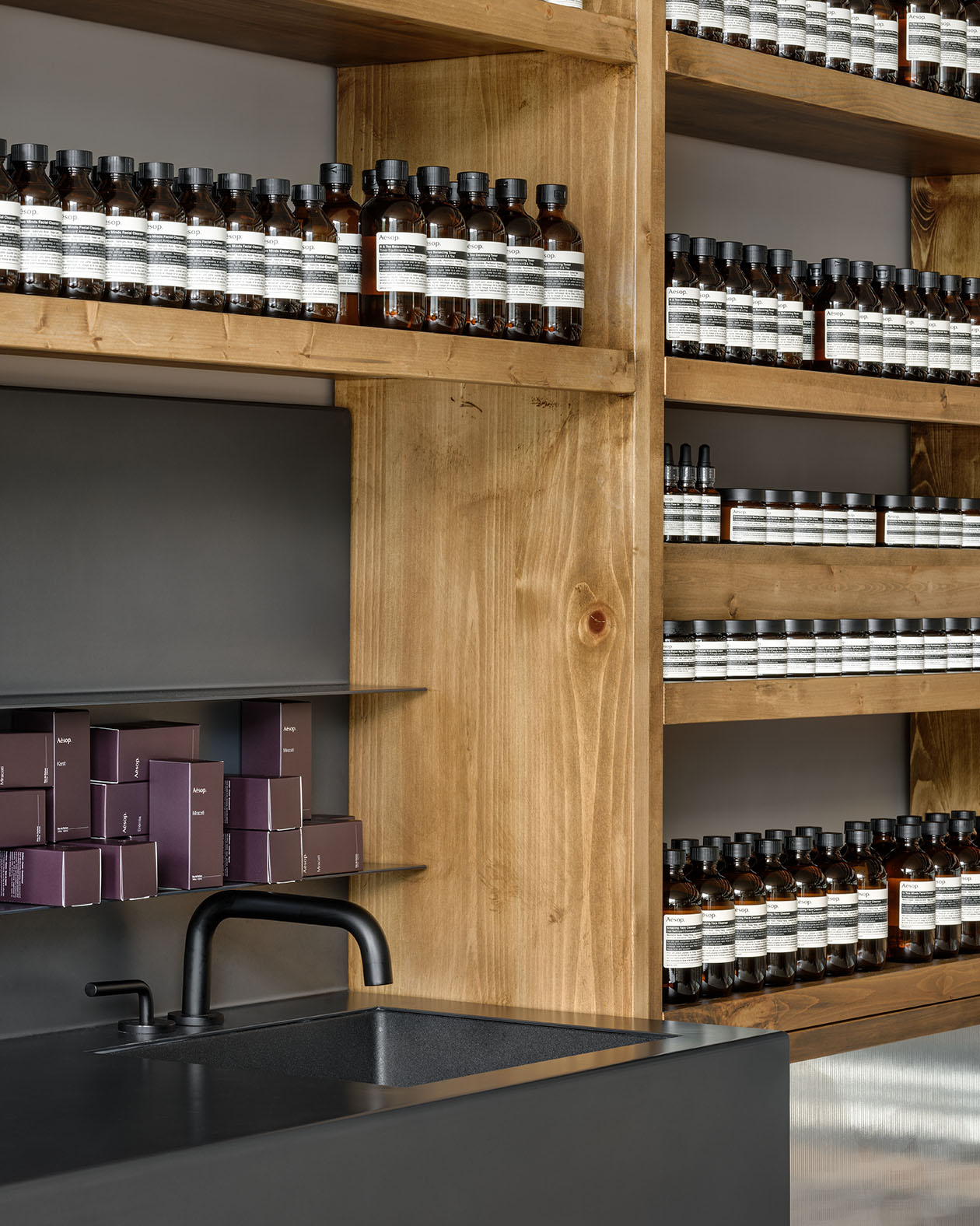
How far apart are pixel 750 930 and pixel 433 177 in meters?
1.19

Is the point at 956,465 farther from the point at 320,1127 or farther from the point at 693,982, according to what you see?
the point at 320,1127

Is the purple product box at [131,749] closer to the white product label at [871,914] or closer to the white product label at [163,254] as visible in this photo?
the white product label at [163,254]

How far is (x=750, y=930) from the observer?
8.80ft

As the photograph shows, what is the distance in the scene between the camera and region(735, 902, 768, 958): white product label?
2.67m

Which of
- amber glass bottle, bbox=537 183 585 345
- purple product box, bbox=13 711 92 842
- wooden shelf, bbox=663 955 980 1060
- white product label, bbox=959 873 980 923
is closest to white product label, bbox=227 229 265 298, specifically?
amber glass bottle, bbox=537 183 585 345

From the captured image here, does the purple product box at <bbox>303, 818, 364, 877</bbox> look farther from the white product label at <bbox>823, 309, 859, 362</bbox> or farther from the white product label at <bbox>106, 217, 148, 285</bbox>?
the white product label at <bbox>823, 309, 859, 362</bbox>

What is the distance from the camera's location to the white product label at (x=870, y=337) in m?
2.83

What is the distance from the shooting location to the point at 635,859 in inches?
94.1

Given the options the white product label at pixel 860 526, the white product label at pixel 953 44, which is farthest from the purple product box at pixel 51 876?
the white product label at pixel 953 44

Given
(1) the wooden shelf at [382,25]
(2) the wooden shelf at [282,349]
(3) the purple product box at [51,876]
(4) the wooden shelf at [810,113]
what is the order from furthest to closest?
(4) the wooden shelf at [810,113]
(1) the wooden shelf at [382,25]
(3) the purple product box at [51,876]
(2) the wooden shelf at [282,349]

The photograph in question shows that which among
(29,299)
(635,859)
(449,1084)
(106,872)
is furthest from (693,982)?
(29,299)

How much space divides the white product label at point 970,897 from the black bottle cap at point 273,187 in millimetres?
1618

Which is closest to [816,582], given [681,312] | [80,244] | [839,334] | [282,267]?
[839,334]

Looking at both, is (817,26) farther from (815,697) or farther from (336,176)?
(815,697)
